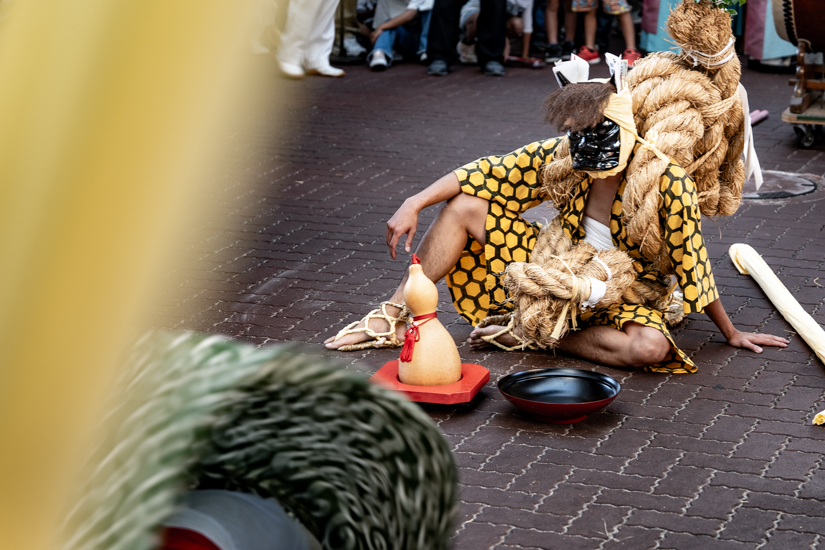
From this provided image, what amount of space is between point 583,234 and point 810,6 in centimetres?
422

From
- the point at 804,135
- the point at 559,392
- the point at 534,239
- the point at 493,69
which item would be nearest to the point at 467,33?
the point at 493,69

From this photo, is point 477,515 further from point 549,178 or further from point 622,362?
point 549,178

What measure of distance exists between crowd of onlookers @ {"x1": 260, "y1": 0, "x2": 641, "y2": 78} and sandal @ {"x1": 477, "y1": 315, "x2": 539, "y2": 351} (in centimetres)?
616

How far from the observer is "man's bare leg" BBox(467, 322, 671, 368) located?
346 centimetres

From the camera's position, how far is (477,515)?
102 inches

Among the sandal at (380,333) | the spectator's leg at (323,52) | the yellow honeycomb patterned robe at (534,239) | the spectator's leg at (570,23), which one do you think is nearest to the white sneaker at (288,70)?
the yellow honeycomb patterned robe at (534,239)

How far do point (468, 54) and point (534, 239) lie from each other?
7457 mm

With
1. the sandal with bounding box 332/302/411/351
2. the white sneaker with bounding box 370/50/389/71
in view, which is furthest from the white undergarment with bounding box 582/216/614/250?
the white sneaker with bounding box 370/50/389/71

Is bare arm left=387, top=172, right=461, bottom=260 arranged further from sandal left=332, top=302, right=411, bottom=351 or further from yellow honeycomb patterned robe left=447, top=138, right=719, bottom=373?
sandal left=332, top=302, right=411, bottom=351

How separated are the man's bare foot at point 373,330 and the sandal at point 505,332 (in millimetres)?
356

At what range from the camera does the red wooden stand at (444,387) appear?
319 centimetres

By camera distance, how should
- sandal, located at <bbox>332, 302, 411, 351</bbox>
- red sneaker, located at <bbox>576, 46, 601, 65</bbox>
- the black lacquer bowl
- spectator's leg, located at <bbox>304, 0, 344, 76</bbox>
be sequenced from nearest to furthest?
the black lacquer bowl
sandal, located at <bbox>332, 302, 411, 351</bbox>
spectator's leg, located at <bbox>304, 0, 344, 76</bbox>
red sneaker, located at <bbox>576, 46, 601, 65</bbox>

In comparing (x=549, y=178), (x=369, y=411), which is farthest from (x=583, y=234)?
(x=369, y=411)

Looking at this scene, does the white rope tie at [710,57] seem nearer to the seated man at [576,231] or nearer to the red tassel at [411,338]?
the seated man at [576,231]
